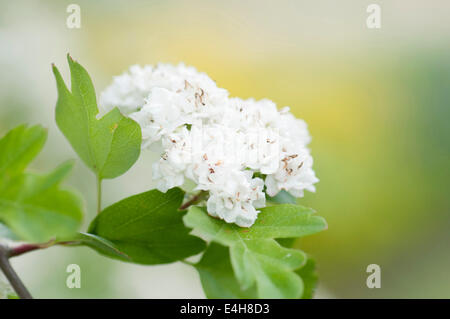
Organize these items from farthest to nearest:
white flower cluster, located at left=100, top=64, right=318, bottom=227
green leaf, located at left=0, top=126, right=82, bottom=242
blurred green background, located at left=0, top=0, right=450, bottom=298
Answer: blurred green background, located at left=0, top=0, right=450, bottom=298, white flower cluster, located at left=100, top=64, right=318, bottom=227, green leaf, located at left=0, top=126, right=82, bottom=242

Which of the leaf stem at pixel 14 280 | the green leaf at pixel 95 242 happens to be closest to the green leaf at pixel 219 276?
the green leaf at pixel 95 242

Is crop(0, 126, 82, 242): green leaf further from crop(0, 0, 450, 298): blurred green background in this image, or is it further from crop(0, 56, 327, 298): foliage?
crop(0, 0, 450, 298): blurred green background

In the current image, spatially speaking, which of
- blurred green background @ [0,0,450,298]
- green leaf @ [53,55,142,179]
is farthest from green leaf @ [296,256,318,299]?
blurred green background @ [0,0,450,298]

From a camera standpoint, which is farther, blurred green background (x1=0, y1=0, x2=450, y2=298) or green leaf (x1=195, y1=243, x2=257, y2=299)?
blurred green background (x1=0, y1=0, x2=450, y2=298)

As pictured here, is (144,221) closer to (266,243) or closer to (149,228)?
(149,228)

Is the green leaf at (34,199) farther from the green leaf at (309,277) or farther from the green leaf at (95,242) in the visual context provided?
the green leaf at (309,277)

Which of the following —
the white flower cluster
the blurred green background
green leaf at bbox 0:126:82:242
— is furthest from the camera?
the blurred green background
